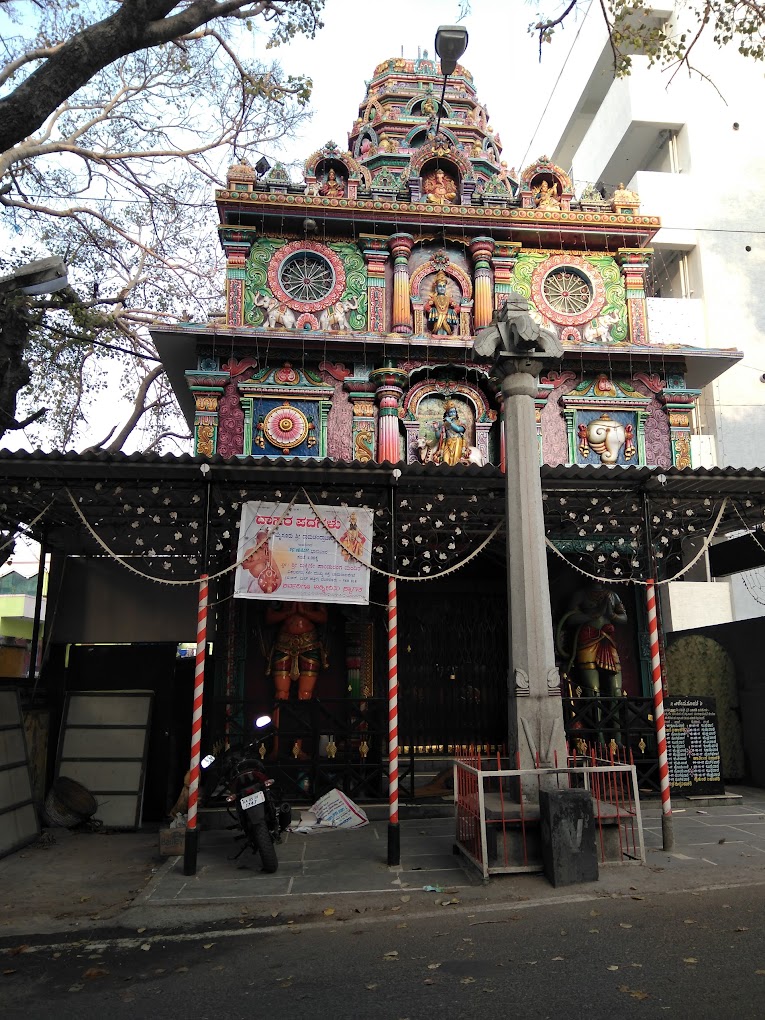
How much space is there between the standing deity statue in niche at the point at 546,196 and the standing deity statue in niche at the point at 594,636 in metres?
9.34

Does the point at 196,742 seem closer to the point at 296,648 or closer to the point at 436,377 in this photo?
the point at 296,648

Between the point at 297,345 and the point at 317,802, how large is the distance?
902 centimetres

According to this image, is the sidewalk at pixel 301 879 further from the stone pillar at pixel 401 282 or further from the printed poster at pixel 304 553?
the stone pillar at pixel 401 282

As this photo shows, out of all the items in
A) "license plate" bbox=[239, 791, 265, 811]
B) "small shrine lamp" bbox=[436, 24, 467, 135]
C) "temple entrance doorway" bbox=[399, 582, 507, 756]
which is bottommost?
"license plate" bbox=[239, 791, 265, 811]

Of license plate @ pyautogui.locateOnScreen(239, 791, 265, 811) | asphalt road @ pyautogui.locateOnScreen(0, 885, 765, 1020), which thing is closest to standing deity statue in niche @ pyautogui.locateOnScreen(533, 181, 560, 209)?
license plate @ pyautogui.locateOnScreen(239, 791, 265, 811)

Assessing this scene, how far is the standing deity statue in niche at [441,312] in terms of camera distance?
1647cm

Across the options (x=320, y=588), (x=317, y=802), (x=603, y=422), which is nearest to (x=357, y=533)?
(x=320, y=588)

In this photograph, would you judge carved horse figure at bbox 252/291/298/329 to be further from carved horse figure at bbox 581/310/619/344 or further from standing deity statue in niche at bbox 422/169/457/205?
carved horse figure at bbox 581/310/619/344

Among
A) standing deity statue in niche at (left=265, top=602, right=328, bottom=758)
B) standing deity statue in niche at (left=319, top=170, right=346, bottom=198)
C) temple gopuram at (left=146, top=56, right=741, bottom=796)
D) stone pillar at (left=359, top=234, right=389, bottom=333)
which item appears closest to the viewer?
standing deity statue in niche at (left=265, top=602, right=328, bottom=758)

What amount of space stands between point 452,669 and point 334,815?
4.09 metres

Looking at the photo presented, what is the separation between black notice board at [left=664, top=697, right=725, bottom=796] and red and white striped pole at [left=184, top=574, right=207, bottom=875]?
742cm

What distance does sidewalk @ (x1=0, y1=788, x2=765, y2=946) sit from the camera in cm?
702

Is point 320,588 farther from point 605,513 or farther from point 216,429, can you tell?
point 216,429

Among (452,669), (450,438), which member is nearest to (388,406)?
(450,438)
